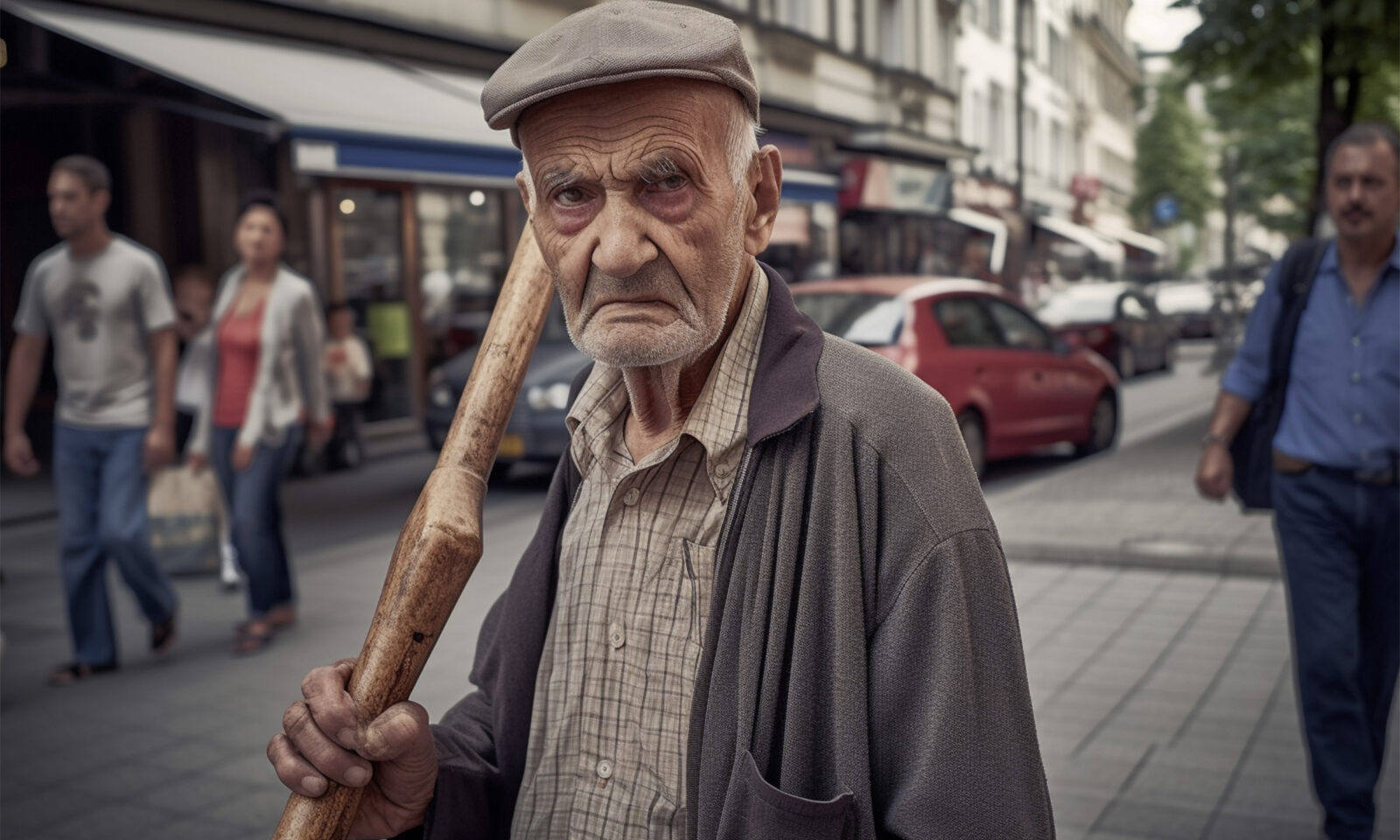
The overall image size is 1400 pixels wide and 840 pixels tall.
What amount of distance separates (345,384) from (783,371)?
35.0 ft

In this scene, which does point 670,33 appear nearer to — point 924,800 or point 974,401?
point 924,800

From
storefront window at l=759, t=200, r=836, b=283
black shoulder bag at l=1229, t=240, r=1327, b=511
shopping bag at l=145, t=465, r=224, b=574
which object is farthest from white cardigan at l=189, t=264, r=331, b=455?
storefront window at l=759, t=200, r=836, b=283

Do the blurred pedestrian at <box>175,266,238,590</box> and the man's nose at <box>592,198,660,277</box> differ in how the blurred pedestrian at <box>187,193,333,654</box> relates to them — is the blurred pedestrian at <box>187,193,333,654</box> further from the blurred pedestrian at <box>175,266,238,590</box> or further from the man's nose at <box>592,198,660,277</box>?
the man's nose at <box>592,198,660,277</box>

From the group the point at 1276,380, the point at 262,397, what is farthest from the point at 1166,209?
the point at 1276,380

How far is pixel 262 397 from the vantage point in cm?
648

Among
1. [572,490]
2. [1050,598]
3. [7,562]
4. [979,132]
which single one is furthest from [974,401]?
[979,132]

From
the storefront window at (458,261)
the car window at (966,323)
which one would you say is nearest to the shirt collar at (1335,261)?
the car window at (966,323)

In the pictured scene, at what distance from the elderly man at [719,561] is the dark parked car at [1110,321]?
58.1 ft

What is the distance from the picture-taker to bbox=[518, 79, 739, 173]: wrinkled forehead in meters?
1.46

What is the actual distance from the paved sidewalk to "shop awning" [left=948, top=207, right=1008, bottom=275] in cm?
1797

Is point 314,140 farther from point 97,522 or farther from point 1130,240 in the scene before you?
point 1130,240

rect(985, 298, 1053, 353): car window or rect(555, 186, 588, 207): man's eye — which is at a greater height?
rect(555, 186, 588, 207): man's eye

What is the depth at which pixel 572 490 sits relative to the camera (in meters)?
1.82

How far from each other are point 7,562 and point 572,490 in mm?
8045
